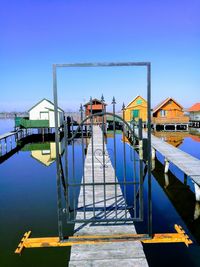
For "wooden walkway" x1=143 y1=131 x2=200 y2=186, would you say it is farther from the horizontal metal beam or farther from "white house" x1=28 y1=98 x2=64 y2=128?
"white house" x1=28 y1=98 x2=64 y2=128

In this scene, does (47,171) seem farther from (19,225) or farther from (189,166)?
(189,166)

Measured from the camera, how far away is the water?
6945 millimetres

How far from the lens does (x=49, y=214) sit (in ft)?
32.8

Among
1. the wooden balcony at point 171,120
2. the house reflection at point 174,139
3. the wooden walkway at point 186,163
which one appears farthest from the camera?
the wooden balcony at point 171,120

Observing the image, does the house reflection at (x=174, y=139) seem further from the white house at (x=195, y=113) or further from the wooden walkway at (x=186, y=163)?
the white house at (x=195, y=113)

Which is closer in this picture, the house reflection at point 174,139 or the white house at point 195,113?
the house reflection at point 174,139

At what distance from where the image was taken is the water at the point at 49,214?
695cm

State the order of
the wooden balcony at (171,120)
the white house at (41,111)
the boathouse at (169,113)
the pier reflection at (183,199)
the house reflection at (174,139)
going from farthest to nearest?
the boathouse at (169,113) → the wooden balcony at (171,120) → the white house at (41,111) → the house reflection at (174,139) → the pier reflection at (183,199)

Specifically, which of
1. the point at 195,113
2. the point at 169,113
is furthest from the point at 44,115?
the point at 195,113

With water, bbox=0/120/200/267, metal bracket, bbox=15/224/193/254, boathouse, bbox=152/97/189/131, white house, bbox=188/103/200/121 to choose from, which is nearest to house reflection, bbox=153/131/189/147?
boathouse, bbox=152/97/189/131

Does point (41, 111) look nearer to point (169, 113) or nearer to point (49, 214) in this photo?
point (169, 113)

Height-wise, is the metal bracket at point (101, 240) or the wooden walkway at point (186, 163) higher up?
the wooden walkway at point (186, 163)

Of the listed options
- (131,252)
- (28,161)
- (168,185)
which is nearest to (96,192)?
(131,252)

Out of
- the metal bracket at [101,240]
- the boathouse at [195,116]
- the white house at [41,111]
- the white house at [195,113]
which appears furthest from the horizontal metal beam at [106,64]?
the white house at [195,113]
